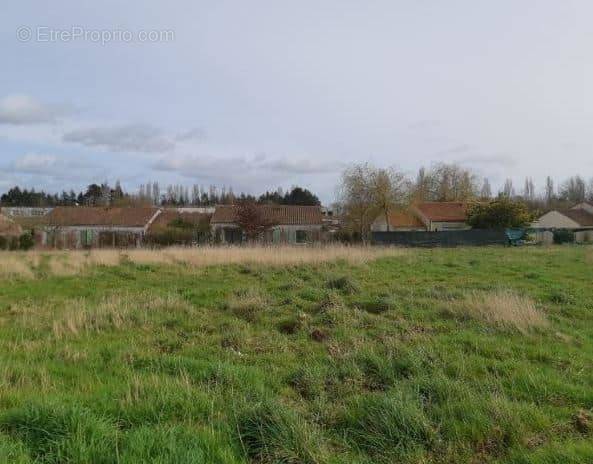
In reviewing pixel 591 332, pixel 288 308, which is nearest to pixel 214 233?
pixel 288 308

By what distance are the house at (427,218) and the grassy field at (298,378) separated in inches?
1751

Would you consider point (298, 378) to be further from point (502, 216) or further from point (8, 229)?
point (502, 216)

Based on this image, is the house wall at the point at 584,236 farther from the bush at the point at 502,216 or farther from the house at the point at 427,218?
the house at the point at 427,218

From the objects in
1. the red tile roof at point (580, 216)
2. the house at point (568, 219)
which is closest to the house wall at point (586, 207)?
the house at point (568, 219)

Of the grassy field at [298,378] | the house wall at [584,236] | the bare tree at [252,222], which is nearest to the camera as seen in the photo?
the grassy field at [298,378]

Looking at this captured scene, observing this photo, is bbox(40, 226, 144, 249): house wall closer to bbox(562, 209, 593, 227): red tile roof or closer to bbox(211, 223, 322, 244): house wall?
bbox(211, 223, 322, 244): house wall

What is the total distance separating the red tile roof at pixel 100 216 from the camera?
56875mm

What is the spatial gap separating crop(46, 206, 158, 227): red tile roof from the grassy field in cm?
4638

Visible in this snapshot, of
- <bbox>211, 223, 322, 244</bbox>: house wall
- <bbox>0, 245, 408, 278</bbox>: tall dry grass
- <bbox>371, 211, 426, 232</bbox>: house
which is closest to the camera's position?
<bbox>0, 245, 408, 278</bbox>: tall dry grass

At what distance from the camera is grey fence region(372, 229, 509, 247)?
43438 millimetres

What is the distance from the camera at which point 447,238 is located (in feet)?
145

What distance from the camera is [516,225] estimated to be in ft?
160

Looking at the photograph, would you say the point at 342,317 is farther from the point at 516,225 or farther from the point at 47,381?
the point at 516,225

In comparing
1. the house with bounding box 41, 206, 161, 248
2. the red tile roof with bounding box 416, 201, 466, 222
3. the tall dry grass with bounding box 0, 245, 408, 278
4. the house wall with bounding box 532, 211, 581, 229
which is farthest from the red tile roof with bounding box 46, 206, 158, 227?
the house wall with bounding box 532, 211, 581, 229
